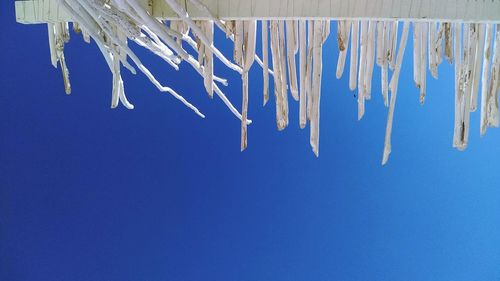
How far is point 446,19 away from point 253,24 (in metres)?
0.10

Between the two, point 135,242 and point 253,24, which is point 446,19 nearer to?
point 253,24

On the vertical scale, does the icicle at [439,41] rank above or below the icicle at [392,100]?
above

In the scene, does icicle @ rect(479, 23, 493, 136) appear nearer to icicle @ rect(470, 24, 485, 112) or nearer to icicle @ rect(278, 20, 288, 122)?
icicle @ rect(470, 24, 485, 112)

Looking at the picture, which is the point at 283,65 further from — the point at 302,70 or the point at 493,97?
the point at 493,97

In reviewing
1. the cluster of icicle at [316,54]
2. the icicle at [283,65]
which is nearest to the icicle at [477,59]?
the cluster of icicle at [316,54]

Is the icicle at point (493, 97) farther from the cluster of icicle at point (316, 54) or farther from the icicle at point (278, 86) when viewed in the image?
the icicle at point (278, 86)

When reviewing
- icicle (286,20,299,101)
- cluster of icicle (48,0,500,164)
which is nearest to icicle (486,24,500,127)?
cluster of icicle (48,0,500,164)

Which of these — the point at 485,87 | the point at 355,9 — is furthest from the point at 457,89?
the point at 355,9

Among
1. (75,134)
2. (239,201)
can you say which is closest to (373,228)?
(239,201)

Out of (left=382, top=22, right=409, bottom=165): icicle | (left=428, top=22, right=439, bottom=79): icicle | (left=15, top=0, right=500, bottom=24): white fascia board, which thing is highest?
(left=15, top=0, right=500, bottom=24): white fascia board

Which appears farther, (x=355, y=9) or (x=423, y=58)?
(x=423, y=58)

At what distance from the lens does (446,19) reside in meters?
0.26

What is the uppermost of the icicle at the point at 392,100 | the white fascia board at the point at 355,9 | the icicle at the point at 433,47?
the white fascia board at the point at 355,9

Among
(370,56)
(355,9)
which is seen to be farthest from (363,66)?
(355,9)
